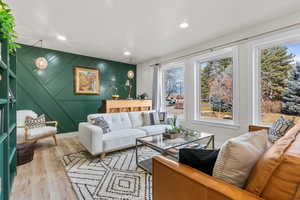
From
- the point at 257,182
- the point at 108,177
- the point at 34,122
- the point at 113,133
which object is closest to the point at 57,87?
the point at 34,122

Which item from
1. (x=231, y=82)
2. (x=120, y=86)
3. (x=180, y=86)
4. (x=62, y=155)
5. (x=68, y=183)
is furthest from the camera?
(x=120, y=86)

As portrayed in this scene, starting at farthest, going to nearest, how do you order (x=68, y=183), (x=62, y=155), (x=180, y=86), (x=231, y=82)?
1. (x=180, y=86)
2. (x=231, y=82)
3. (x=62, y=155)
4. (x=68, y=183)

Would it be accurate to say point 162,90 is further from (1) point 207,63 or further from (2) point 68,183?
(2) point 68,183

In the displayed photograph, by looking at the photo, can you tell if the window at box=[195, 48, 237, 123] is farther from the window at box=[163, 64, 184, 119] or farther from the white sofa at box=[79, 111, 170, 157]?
the white sofa at box=[79, 111, 170, 157]

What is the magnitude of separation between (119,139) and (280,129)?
8.37 feet

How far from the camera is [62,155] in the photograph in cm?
286

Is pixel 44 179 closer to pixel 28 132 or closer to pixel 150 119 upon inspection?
pixel 28 132

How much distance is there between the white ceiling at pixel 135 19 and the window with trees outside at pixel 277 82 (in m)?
0.62

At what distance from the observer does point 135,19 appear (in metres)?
2.49

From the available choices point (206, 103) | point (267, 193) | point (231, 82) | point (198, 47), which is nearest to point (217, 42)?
point (198, 47)

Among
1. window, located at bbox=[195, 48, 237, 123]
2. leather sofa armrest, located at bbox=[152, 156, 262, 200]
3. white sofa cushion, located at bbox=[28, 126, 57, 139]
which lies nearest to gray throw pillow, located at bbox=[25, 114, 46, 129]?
white sofa cushion, located at bbox=[28, 126, 57, 139]

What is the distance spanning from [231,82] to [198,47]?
1189 mm

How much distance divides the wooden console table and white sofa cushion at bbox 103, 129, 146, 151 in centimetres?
138

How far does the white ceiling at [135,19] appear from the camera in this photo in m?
2.08
